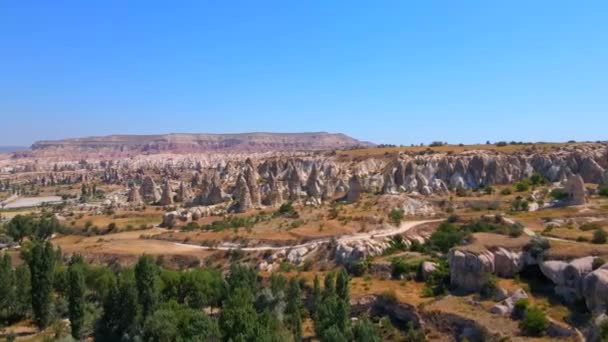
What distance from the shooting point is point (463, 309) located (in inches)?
1302

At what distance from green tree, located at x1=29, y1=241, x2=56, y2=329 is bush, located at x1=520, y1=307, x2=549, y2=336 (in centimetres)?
2889

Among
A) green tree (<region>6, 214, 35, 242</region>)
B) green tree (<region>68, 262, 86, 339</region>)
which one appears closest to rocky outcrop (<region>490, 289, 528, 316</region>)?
green tree (<region>68, 262, 86, 339</region>)

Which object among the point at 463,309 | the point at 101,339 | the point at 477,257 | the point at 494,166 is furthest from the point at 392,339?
the point at 494,166

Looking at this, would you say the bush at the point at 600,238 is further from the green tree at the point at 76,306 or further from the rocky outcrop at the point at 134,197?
the rocky outcrop at the point at 134,197

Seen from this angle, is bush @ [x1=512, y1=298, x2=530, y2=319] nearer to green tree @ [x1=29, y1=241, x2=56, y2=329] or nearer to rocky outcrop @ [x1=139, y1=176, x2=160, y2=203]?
green tree @ [x1=29, y1=241, x2=56, y2=329]

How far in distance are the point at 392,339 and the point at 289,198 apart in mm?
54792

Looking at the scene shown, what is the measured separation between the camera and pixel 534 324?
2936 centimetres

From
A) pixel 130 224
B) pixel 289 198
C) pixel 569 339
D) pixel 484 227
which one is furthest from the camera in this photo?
pixel 289 198

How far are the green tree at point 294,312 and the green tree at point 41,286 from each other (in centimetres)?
1550

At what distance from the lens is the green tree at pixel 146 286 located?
107 feet

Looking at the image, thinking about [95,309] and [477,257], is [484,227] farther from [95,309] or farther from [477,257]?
[95,309]

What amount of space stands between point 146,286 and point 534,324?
2202cm

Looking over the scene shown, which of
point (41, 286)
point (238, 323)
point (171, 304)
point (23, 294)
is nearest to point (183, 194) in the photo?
point (23, 294)

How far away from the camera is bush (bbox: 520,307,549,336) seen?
29.3m
